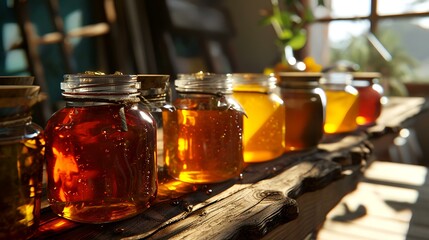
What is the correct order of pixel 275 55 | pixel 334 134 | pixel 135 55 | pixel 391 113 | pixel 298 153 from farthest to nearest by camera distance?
pixel 275 55 < pixel 135 55 < pixel 391 113 < pixel 334 134 < pixel 298 153

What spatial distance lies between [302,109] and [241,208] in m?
0.41

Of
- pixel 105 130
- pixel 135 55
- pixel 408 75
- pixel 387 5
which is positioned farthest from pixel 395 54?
pixel 105 130

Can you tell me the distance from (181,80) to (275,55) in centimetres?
240

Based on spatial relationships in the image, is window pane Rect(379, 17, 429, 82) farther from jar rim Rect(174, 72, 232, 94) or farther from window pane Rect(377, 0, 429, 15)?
jar rim Rect(174, 72, 232, 94)

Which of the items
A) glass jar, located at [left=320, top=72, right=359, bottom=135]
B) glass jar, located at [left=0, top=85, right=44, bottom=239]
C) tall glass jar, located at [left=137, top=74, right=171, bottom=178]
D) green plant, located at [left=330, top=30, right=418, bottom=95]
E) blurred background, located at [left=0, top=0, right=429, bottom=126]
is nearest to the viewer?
glass jar, located at [left=0, top=85, right=44, bottom=239]

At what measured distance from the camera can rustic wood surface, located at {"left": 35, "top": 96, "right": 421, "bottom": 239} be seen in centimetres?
50

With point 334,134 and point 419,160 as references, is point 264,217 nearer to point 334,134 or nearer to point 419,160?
point 334,134

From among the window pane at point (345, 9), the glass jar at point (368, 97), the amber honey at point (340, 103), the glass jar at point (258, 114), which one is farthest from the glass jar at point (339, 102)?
the window pane at point (345, 9)

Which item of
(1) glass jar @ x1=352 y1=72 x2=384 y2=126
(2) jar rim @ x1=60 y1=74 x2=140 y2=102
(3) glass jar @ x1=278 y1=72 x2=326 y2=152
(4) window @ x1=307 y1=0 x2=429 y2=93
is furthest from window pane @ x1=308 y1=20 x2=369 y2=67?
(2) jar rim @ x1=60 y1=74 x2=140 y2=102

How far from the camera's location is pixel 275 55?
118 inches

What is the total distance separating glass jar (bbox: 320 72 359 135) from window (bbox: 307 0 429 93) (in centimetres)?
163

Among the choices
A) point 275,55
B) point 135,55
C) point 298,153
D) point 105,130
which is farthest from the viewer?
point 275,55

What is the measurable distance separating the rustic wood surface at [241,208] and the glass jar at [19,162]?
1.7 inches

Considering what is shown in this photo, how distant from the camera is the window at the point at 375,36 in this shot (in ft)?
9.08
